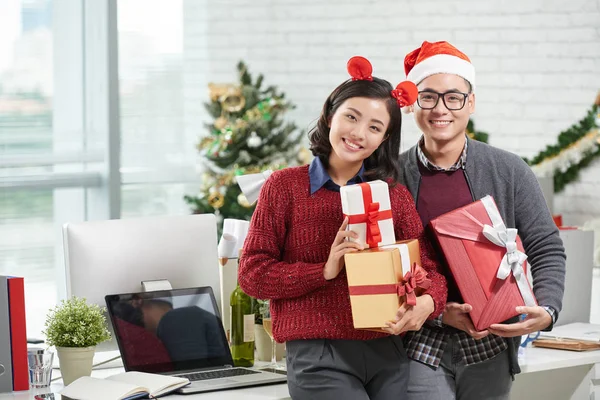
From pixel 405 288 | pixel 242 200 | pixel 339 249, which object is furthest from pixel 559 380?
pixel 242 200

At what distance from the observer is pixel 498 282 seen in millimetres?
2096

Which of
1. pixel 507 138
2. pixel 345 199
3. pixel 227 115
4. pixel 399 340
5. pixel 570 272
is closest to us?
pixel 345 199

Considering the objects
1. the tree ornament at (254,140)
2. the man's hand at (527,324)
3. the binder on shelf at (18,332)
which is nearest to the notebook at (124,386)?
→ the binder on shelf at (18,332)

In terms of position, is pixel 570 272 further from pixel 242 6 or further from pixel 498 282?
pixel 242 6

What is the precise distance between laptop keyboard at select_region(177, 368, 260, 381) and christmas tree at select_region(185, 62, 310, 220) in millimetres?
3088

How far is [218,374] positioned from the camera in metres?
2.35

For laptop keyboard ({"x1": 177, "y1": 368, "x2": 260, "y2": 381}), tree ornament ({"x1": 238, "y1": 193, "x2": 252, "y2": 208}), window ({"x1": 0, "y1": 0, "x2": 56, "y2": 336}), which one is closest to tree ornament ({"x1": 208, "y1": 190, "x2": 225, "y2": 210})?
tree ornament ({"x1": 238, "y1": 193, "x2": 252, "y2": 208})

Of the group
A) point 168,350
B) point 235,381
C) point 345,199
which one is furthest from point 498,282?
point 168,350

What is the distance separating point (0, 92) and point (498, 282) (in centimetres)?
395

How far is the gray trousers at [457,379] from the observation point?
→ 2.07 metres

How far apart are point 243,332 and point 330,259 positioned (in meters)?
0.67

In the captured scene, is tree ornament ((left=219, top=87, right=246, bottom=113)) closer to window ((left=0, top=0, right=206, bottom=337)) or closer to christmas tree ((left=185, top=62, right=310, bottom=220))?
christmas tree ((left=185, top=62, right=310, bottom=220))

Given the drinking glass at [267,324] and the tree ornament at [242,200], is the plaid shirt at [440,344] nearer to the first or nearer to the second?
the drinking glass at [267,324]

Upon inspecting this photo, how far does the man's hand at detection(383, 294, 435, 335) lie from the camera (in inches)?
74.9
